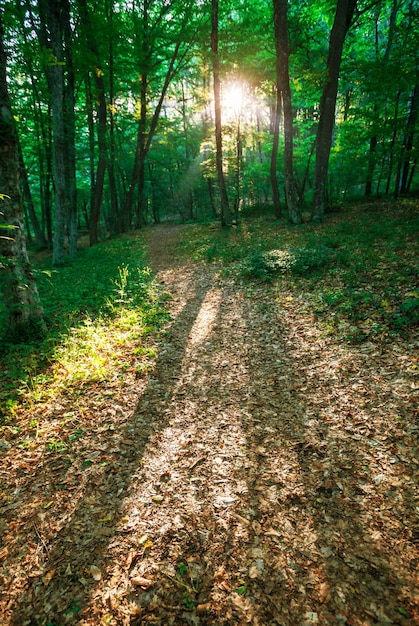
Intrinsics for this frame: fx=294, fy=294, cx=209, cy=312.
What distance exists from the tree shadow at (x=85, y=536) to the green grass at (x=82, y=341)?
1.29 m

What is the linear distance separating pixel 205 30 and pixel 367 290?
18.4 m

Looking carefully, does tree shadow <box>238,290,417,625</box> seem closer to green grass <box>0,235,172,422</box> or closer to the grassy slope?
the grassy slope

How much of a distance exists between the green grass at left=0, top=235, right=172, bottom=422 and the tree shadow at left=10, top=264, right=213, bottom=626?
1287 mm

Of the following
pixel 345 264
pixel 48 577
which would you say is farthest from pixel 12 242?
pixel 345 264

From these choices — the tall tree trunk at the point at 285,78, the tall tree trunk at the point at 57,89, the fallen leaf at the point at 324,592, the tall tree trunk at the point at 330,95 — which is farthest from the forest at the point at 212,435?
the tall tree trunk at the point at 285,78

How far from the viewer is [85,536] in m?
2.72

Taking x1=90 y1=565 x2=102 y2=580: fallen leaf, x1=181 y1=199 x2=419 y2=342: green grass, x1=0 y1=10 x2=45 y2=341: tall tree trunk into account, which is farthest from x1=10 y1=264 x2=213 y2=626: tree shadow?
x1=181 y1=199 x2=419 y2=342: green grass

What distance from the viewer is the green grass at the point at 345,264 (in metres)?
5.86

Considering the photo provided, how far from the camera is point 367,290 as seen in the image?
674 cm

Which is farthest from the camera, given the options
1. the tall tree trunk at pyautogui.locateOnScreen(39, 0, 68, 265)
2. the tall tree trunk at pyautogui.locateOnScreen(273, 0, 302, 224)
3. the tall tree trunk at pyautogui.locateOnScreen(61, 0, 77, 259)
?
the tall tree trunk at pyautogui.locateOnScreen(61, 0, 77, 259)

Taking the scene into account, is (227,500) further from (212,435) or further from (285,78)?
(285,78)

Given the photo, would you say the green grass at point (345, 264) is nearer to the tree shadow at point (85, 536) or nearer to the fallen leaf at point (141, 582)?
the tree shadow at point (85, 536)

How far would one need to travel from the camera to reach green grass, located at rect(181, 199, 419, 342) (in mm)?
5855

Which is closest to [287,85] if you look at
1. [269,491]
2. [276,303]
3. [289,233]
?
[289,233]
